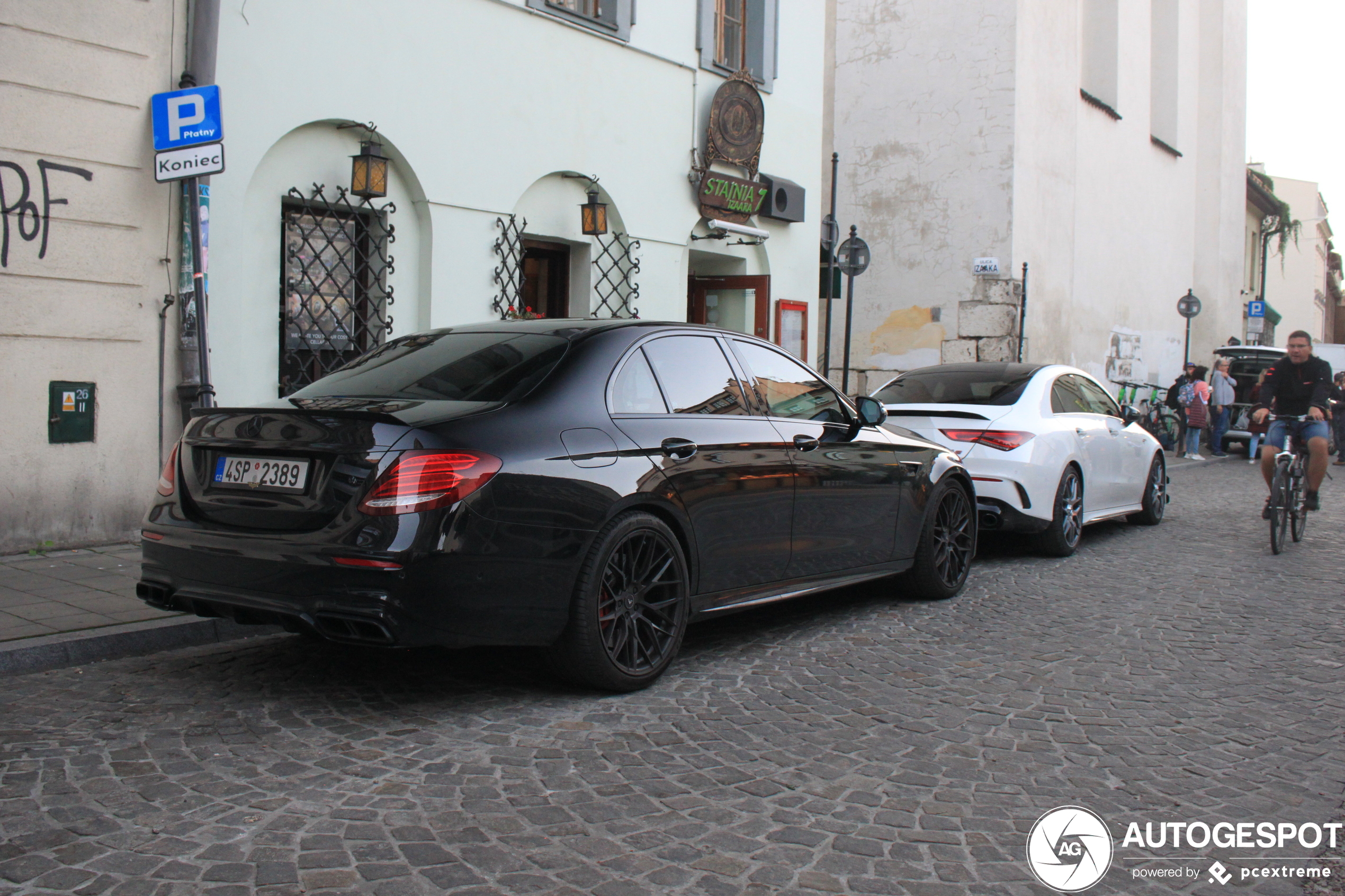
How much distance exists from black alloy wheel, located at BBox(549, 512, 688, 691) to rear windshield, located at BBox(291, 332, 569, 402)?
0.70 m

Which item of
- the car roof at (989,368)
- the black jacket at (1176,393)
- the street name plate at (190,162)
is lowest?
the car roof at (989,368)

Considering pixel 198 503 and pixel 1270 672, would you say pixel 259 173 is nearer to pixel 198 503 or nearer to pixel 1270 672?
pixel 198 503

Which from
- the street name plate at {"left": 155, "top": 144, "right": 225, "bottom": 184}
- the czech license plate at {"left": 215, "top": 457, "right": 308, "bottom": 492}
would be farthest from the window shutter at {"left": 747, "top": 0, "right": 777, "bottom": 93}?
the czech license plate at {"left": 215, "top": 457, "right": 308, "bottom": 492}

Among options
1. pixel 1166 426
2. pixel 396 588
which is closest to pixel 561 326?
pixel 396 588

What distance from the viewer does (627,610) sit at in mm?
4711

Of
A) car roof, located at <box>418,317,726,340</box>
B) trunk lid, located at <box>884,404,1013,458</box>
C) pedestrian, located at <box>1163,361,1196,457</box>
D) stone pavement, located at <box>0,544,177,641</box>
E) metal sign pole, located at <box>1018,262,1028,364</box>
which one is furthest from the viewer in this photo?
pedestrian, located at <box>1163,361,1196,457</box>

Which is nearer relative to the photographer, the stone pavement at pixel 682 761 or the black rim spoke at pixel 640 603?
the stone pavement at pixel 682 761

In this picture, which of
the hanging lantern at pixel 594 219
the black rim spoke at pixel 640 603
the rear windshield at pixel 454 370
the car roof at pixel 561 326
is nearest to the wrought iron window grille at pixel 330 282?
the hanging lantern at pixel 594 219

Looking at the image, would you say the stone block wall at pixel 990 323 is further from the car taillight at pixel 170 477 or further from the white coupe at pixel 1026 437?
the car taillight at pixel 170 477

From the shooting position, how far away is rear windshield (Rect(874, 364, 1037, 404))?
895 cm

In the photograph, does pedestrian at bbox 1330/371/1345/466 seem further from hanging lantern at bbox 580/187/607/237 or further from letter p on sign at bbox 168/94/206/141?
letter p on sign at bbox 168/94/206/141

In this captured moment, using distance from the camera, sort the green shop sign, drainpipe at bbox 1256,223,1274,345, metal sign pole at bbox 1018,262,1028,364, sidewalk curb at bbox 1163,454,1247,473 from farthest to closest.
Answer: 1. drainpipe at bbox 1256,223,1274,345
2. metal sign pole at bbox 1018,262,1028,364
3. sidewalk curb at bbox 1163,454,1247,473
4. the green shop sign

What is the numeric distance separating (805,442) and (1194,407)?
664 inches

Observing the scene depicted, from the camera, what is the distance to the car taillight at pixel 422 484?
4062mm
